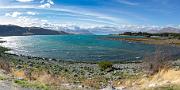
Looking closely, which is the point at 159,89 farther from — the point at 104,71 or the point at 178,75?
the point at 104,71

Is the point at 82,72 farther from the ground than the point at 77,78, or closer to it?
closer to it

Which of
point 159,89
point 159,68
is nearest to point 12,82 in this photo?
point 159,89

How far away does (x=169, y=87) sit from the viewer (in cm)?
1792

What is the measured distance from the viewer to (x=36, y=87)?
1672cm

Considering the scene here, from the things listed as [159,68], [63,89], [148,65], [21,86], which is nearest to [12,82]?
[21,86]

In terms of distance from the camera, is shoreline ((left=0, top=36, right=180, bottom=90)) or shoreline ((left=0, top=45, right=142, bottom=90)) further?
shoreline ((left=0, top=45, right=142, bottom=90))

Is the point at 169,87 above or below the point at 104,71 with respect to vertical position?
above

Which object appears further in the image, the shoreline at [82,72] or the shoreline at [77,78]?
the shoreline at [82,72]

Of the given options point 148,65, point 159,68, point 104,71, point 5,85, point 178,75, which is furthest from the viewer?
point 104,71

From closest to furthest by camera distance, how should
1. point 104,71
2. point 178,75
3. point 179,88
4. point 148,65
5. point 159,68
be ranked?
point 179,88 → point 178,75 → point 159,68 → point 148,65 → point 104,71

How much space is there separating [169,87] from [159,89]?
0.66 m

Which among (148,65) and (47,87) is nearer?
(47,87)

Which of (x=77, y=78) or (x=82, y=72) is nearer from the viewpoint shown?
(x=77, y=78)

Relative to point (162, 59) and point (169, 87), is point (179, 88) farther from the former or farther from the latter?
point (162, 59)
